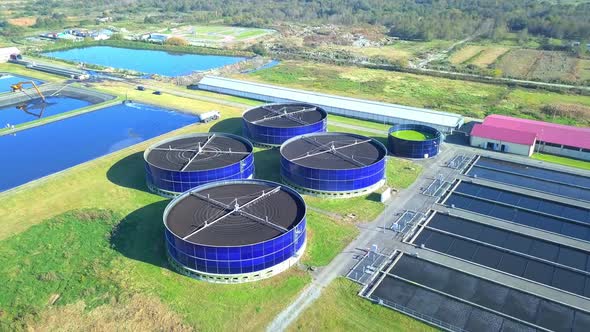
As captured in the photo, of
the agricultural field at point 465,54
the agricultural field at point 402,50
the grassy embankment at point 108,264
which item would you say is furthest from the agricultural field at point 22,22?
the agricultural field at point 465,54

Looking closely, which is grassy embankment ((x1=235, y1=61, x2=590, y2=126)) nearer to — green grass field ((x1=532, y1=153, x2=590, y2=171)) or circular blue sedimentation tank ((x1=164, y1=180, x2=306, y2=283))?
green grass field ((x1=532, y1=153, x2=590, y2=171))

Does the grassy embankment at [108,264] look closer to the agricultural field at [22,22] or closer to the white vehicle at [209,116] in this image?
the white vehicle at [209,116]

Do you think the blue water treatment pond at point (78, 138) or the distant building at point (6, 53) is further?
the distant building at point (6, 53)

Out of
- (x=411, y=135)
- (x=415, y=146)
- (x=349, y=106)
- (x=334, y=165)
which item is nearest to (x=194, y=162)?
(x=334, y=165)

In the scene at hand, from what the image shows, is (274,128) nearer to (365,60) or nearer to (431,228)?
(431,228)

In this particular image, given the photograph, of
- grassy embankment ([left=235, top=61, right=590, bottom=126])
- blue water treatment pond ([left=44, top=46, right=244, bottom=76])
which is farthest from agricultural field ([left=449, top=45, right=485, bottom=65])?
blue water treatment pond ([left=44, top=46, right=244, bottom=76])

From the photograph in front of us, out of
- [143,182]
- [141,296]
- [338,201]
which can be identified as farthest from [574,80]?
[141,296]
